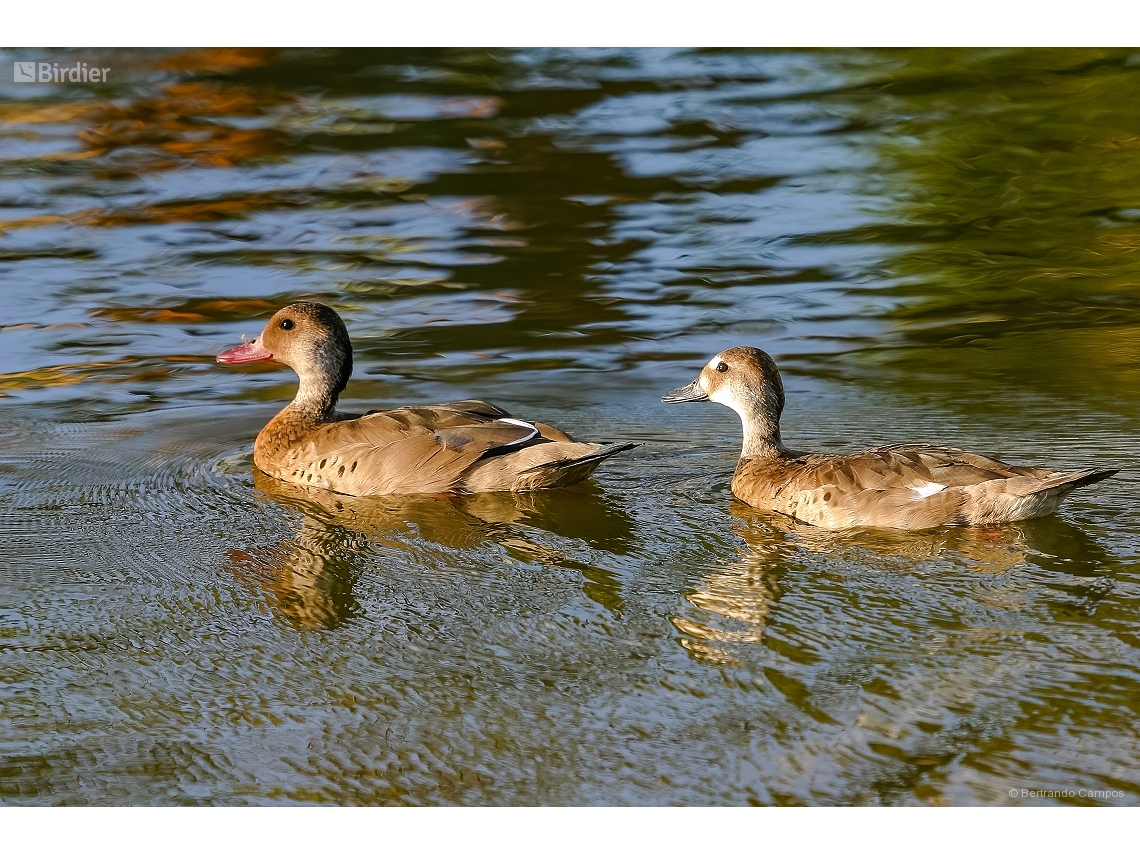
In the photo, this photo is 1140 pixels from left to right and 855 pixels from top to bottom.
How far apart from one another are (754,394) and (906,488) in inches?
55.3

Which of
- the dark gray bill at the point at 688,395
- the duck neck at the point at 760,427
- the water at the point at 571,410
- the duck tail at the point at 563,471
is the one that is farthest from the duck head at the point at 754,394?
the duck tail at the point at 563,471

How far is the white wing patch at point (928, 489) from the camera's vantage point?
7461mm

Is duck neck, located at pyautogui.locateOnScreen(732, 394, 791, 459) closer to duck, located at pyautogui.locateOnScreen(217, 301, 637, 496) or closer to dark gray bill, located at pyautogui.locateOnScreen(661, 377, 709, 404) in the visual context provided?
dark gray bill, located at pyautogui.locateOnScreen(661, 377, 709, 404)

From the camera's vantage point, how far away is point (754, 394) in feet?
28.5

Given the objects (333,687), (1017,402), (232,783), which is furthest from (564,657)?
(1017,402)

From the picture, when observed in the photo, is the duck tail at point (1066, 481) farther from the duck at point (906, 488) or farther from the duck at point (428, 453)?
the duck at point (428, 453)

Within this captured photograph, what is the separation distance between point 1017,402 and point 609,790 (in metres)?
5.56

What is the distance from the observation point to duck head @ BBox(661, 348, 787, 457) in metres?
8.62

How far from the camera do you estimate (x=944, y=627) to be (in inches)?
245

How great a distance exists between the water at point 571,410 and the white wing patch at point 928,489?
0.31 metres

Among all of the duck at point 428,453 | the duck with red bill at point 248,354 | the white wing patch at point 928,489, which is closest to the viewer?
the white wing patch at point 928,489

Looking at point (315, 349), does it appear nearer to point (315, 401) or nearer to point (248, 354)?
point (315, 401)

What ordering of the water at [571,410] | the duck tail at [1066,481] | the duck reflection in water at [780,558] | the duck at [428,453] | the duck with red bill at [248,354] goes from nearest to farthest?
1. the water at [571,410]
2. the duck reflection in water at [780,558]
3. the duck tail at [1066,481]
4. the duck at [428,453]
5. the duck with red bill at [248,354]

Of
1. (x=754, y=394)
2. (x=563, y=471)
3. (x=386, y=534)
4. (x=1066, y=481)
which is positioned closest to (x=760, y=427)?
(x=754, y=394)
